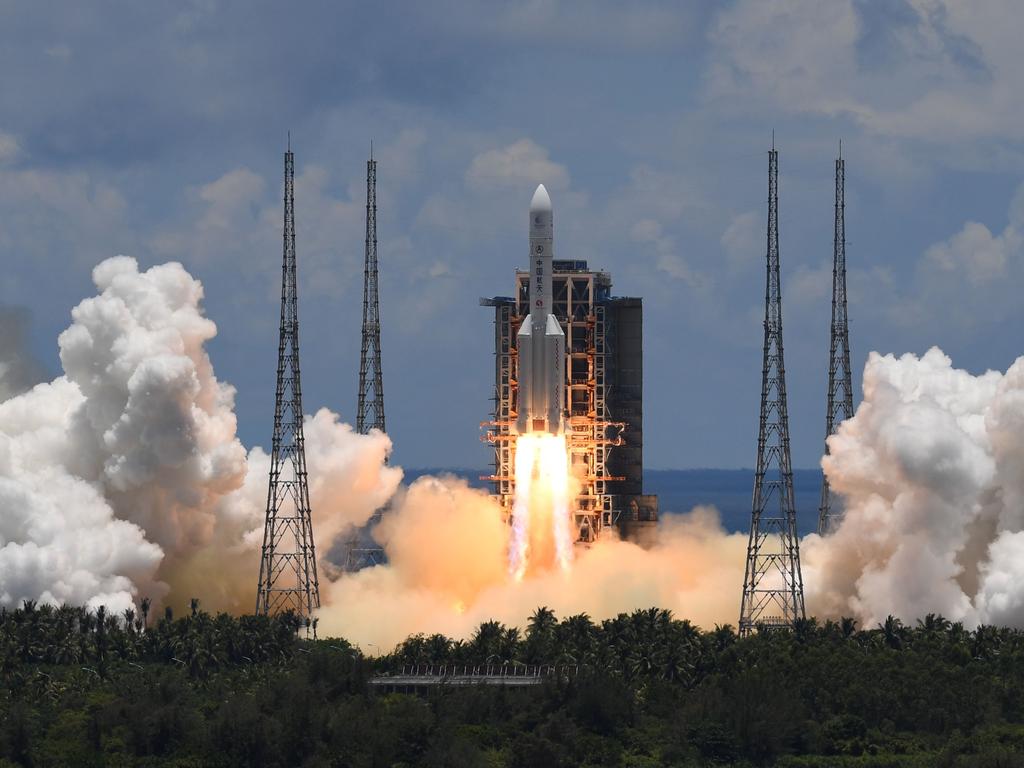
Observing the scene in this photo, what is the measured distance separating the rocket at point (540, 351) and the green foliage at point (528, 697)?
40.9 ft

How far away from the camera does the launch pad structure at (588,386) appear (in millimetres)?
141375

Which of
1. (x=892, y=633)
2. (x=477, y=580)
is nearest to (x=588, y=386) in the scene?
(x=477, y=580)

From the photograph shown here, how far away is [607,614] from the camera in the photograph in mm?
Answer: 134250

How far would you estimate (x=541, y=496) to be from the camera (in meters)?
138

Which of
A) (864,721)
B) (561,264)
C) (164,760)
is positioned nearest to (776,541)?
(561,264)

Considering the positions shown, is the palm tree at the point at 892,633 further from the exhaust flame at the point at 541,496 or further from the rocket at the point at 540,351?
Result: the rocket at the point at 540,351

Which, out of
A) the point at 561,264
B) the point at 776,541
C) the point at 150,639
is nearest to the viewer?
the point at 150,639

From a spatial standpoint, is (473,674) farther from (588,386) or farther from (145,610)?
(588,386)

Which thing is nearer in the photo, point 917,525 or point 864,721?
point 864,721

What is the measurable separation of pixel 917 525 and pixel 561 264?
24613mm

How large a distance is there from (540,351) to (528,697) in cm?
2348

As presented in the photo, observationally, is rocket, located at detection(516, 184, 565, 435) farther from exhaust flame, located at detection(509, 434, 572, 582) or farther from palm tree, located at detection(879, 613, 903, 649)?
palm tree, located at detection(879, 613, 903, 649)

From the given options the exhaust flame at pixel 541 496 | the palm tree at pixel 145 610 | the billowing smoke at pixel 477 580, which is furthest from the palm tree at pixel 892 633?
the palm tree at pixel 145 610

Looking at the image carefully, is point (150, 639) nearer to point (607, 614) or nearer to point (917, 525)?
point (607, 614)
